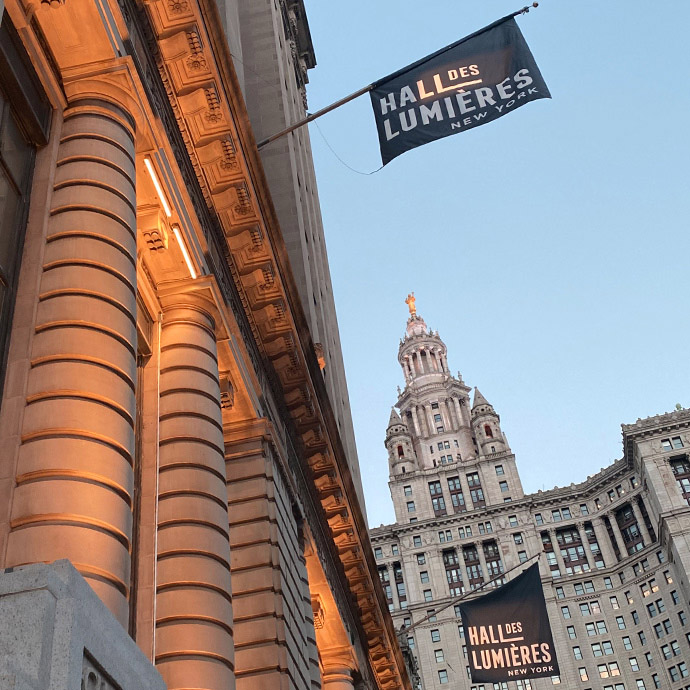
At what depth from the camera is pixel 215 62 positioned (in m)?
19.3

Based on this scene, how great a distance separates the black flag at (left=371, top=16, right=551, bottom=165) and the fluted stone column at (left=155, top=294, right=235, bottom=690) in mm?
6194

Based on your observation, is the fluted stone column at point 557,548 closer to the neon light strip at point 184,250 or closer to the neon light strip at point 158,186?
the neon light strip at point 184,250

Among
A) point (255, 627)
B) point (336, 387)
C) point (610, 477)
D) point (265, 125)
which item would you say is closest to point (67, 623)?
point (255, 627)

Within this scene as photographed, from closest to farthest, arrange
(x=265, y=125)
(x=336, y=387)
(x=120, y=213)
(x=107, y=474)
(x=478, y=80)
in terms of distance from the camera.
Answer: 1. (x=107, y=474)
2. (x=120, y=213)
3. (x=478, y=80)
4. (x=265, y=125)
5. (x=336, y=387)

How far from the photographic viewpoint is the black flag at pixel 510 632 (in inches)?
1195

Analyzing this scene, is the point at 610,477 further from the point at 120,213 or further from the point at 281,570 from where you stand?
the point at 120,213

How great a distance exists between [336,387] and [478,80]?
2649 centimetres

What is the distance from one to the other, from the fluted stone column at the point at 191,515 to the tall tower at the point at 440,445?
12647cm

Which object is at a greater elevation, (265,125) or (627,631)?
(627,631)

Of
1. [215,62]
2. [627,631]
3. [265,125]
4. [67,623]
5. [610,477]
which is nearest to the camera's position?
[67,623]

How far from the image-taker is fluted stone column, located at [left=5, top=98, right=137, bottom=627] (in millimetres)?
10383

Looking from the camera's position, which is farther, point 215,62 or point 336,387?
point 336,387

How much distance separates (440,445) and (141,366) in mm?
147297

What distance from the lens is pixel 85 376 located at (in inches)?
466
